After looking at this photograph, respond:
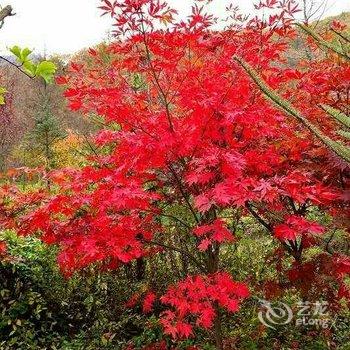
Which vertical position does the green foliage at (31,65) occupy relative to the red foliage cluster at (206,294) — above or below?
above

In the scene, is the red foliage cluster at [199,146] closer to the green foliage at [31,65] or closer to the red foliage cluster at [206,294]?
the red foliage cluster at [206,294]

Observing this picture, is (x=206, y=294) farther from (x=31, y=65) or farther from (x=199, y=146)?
(x=31, y=65)

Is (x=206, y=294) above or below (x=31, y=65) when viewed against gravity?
below

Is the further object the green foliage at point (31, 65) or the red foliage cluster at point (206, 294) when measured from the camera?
the red foliage cluster at point (206, 294)

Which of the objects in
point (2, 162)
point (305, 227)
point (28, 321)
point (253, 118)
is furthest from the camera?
point (2, 162)

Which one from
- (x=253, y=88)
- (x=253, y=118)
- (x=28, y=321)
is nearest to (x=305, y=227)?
(x=253, y=118)

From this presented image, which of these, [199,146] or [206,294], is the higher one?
[199,146]

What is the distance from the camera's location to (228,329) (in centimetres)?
602

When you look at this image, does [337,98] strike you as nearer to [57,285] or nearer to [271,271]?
[271,271]

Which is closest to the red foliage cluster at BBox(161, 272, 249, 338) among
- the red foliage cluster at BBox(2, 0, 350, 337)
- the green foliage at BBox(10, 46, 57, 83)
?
the red foliage cluster at BBox(2, 0, 350, 337)

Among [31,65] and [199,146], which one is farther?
[199,146]

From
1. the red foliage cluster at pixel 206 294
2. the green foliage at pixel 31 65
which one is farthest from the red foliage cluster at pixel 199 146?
the green foliage at pixel 31 65

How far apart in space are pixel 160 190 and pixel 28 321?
271 cm

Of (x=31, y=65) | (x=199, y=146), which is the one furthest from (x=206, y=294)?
(x=31, y=65)
